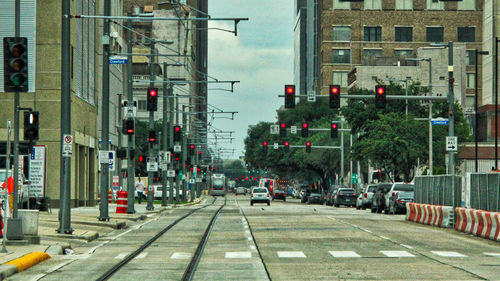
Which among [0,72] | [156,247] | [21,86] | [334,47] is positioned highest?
[334,47]

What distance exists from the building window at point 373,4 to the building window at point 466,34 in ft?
36.2

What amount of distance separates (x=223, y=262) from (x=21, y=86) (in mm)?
5863

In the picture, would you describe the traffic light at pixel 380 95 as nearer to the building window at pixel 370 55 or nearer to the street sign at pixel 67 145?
the street sign at pixel 67 145

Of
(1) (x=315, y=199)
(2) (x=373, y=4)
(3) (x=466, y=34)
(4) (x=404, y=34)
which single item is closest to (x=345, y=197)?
(1) (x=315, y=199)

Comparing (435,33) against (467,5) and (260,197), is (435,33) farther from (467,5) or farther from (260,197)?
(260,197)

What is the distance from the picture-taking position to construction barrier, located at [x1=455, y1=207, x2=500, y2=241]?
28.0 m

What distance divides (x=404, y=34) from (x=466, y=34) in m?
8.29

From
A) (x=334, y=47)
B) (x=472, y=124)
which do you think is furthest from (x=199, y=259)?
(x=334, y=47)

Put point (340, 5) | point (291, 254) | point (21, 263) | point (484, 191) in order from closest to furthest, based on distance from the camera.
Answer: point (21, 263) < point (291, 254) < point (484, 191) < point (340, 5)

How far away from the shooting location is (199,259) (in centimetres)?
2078

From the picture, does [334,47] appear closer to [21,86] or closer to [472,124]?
[472,124]

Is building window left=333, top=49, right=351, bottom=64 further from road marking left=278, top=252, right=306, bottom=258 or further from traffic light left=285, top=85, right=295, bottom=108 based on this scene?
road marking left=278, top=252, right=306, bottom=258

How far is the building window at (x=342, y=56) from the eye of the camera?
135875 mm

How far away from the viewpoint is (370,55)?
130750mm
